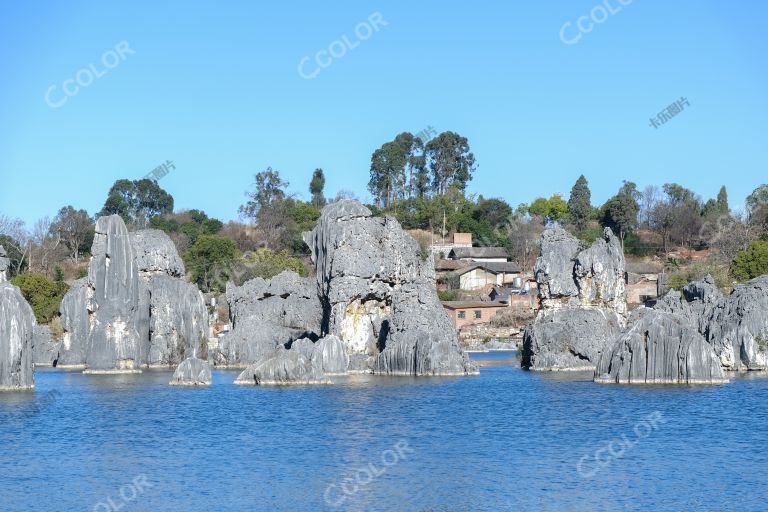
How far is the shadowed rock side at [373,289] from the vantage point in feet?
218

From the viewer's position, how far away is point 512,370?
241 feet

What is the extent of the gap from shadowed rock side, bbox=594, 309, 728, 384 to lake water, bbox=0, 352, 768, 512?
141 centimetres

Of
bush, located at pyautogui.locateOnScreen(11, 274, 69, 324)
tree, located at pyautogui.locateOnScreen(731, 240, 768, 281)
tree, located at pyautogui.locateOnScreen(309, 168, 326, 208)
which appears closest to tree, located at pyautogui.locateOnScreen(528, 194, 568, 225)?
tree, located at pyautogui.locateOnScreen(309, 168, 326, 208)

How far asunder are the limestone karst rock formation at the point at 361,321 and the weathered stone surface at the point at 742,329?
13.6m

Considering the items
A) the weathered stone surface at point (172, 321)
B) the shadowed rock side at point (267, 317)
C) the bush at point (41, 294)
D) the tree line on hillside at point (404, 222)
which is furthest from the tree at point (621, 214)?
the weathered stone surface at point (172, 321)

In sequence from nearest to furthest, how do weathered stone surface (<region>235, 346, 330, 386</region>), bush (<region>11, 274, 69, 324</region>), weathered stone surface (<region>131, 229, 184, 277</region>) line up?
weathered stone surface (<region>235, 346, 330, 386</region>)
weathered stone surface (<region>131, 229, 184, 277</region>)
bush (<region>11, 274, 69, 324</region>)

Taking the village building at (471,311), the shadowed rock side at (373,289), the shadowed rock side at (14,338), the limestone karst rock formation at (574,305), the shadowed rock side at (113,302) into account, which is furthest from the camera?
the village building at (471,311)

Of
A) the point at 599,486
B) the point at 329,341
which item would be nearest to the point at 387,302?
the point at 329,341

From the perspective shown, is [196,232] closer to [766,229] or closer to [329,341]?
[766,229]

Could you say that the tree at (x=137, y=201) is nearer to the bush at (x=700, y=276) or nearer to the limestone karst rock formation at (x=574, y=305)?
the bush at (x=700, y=276)

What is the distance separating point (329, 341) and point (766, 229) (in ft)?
203

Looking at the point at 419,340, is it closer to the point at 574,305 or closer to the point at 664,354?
the point at 574,305

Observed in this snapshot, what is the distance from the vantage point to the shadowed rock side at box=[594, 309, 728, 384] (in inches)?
2119

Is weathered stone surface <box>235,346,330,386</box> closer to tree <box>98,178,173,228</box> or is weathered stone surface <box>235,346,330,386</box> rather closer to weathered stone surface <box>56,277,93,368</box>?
weathered stone surface <box>56,277,93,368</box>
